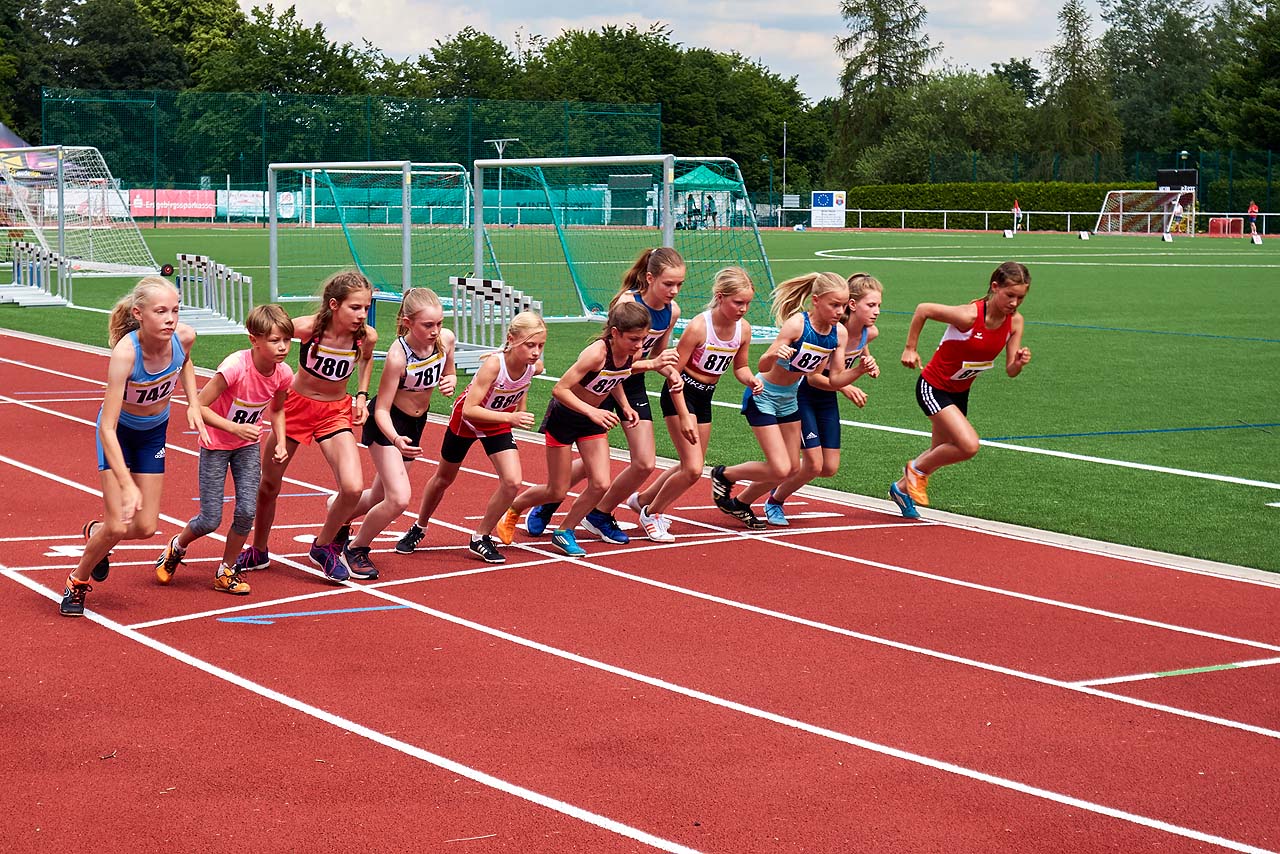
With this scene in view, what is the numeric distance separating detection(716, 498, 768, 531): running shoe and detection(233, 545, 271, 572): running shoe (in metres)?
2.82

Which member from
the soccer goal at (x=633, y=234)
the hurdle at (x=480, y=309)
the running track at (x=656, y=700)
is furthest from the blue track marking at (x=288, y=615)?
the soccer goal at (x=633, y=234)

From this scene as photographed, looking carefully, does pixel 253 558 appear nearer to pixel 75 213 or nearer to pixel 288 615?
pixel 288 615

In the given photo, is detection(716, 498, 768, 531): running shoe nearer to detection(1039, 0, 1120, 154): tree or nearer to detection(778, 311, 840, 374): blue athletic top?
detection(778, 311, 840, 374): blue athletic top

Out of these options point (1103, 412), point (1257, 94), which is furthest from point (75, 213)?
point (1257, 94)

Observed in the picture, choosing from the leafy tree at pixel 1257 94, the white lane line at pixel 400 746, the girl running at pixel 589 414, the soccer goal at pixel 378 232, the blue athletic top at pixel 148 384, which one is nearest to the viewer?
the white lane line at pixel 400 746

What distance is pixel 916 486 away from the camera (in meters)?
9.77

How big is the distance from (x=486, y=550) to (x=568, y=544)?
0.48 metres

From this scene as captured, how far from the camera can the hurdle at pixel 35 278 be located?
25984 mm

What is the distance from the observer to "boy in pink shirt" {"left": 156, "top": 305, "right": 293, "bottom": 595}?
7.54m

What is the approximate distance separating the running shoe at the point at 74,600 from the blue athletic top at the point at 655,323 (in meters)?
3.28

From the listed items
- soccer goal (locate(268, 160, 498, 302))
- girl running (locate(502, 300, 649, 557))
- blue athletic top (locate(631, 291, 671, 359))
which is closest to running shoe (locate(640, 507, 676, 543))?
girl running (locate(502, 300, 649, 557))

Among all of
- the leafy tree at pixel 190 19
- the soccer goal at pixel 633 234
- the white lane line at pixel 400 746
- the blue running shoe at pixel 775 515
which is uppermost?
the leafy tree at pixel 190 19

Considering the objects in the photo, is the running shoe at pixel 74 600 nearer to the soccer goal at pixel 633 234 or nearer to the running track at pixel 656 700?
the running track at pixel 656 700

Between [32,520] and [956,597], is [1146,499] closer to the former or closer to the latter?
[956,597]
